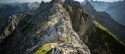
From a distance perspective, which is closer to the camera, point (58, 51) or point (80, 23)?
point (58, 51)

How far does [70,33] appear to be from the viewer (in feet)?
326

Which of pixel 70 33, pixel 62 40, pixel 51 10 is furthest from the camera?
pixel 51 10

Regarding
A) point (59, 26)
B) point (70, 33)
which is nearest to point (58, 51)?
point (70, 33)

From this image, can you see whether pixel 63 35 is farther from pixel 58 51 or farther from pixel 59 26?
pixel 58 51

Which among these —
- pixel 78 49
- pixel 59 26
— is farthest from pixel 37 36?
pixel 78 49

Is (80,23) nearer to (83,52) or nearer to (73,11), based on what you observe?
(73,11)

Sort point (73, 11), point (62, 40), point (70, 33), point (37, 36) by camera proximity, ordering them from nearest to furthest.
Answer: point (62, 40), point (70, 33), point (37, 36), point (73, 11)

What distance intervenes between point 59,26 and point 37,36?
16.8m

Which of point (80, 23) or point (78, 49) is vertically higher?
point (78, 49)

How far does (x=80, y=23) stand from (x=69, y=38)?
109m

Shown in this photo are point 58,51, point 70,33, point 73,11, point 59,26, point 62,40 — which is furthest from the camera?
point 73,11

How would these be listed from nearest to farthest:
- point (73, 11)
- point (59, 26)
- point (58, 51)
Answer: point (58, 51)
point (59, 26)
point (73, 11)

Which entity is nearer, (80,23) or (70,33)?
(70,33)

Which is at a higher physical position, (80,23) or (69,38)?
(69,38)
